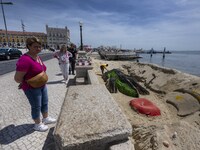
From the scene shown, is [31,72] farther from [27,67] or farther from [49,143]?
[49,143]

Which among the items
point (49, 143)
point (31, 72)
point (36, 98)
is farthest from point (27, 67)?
point (49, 143)

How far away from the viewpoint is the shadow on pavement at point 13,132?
234 cm

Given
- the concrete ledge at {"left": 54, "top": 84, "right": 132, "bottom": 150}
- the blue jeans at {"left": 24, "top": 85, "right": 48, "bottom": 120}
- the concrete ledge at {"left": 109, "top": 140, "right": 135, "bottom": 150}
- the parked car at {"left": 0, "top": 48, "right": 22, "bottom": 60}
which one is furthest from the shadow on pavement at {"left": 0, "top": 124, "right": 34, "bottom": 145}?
the parked car at {"left": 0, "top": 48, "right": 22, "bottom": 60}

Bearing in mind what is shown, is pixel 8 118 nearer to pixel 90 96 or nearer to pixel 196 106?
pixel 90 96

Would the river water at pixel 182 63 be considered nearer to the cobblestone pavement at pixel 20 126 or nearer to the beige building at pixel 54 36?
the cobblestone pavement at pixel 20 126

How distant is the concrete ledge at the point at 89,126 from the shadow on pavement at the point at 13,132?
123cm

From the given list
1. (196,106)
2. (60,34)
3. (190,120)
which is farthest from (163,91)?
(60,34)

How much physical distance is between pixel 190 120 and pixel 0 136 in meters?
5.03

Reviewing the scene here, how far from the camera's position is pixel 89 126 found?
152cm

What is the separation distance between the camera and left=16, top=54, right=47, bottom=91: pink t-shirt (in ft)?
6.72

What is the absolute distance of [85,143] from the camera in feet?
4.38

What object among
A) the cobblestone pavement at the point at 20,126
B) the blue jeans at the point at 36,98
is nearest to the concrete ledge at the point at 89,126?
the blue jeans at the point at 36,98

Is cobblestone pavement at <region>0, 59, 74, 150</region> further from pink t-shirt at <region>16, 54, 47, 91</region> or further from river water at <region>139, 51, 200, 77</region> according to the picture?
river water at <region>139, 51, 200, 77</region>

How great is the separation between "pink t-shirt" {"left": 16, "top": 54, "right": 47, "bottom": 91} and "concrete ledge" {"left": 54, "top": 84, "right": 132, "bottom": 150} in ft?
2.51
